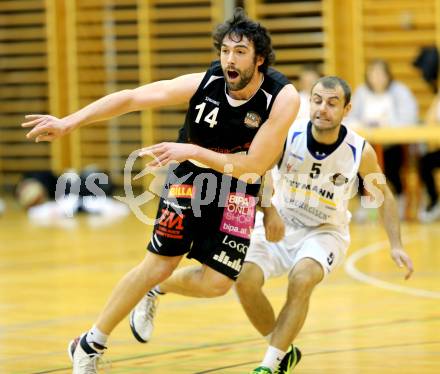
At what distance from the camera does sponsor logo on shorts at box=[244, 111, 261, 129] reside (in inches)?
200

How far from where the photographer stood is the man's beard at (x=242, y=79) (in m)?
4.98

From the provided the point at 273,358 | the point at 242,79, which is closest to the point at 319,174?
the point at 242,79

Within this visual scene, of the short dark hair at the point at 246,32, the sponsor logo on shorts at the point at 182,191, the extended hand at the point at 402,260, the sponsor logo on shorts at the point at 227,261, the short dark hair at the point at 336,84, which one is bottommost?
the extended hand at the point at 402,260

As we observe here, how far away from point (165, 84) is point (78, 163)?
1149 cm

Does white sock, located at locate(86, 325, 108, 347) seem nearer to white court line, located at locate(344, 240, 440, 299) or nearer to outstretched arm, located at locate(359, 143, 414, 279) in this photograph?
outstretched arm, located at locate(359, 143, 414, 279)

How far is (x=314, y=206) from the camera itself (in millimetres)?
5609

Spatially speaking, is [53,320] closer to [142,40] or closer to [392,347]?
[392,347]

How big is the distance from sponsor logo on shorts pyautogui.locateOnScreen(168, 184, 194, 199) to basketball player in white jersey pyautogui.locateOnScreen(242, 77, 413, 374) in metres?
0.46

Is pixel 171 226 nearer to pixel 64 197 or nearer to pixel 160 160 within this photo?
pixel 160 160

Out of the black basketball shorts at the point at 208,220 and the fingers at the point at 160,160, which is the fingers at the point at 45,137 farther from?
the black basketball shorts at the point at 208,220

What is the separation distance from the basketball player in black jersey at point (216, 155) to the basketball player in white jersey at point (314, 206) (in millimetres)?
278

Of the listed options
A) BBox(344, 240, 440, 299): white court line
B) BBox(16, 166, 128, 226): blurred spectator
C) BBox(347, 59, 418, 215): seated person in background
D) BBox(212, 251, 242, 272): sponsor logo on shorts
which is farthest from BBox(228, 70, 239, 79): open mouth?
BBox(16, 166, 128, 226): blurred spectator

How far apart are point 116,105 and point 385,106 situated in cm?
785

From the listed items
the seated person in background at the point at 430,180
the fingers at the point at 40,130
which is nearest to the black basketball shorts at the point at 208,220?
the fingers at the point at 40,130
